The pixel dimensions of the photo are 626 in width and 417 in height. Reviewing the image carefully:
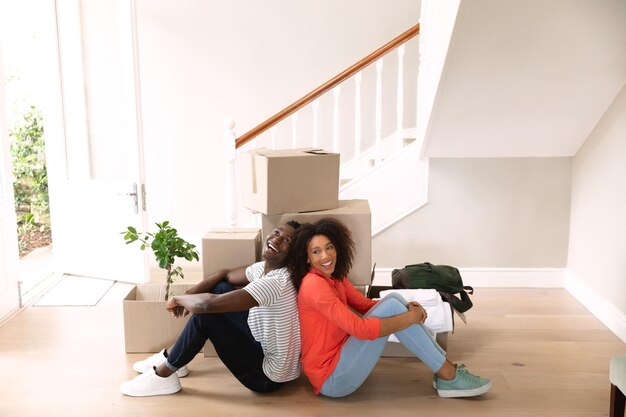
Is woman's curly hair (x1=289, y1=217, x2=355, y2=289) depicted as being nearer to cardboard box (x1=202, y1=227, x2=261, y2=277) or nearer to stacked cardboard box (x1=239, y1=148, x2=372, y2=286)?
stacked cardboard box (x1=239, y1=148, x2=372, y2=286)

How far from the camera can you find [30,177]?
5.54 meters

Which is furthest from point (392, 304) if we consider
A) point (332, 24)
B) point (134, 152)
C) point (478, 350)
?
point (332, 24)

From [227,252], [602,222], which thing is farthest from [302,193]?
[602,222]

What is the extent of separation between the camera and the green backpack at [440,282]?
10.9ft

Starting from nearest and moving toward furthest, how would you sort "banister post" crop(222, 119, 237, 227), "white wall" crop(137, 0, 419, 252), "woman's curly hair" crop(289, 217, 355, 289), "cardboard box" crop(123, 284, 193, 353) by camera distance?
"woman's curly hair" crop(289, 217, 355, 289), "cardboard box" crop(123, 284, 193, 353), "banister post" crop(222, 119, 237, 227), "white wall" crop(137, 0, 419, 252)

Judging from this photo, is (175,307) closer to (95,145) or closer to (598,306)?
(95,145)

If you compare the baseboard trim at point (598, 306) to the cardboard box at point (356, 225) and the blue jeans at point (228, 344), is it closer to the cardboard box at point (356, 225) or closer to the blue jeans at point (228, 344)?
the cardboard box at point (356, 225)

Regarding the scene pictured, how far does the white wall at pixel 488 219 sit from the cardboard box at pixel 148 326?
1647mm

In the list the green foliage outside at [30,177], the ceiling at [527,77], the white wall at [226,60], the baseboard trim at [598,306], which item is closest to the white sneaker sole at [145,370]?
the ceiling at [527,77]

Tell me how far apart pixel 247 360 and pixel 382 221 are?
185cm

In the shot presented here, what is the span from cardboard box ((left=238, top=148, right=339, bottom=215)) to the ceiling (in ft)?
2.72

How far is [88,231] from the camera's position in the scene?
179 inches

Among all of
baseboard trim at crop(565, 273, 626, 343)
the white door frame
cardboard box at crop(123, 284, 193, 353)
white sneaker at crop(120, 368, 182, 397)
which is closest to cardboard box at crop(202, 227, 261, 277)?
cardboard box at crop(123, 284, 193, 353)

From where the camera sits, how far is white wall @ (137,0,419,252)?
519cm
